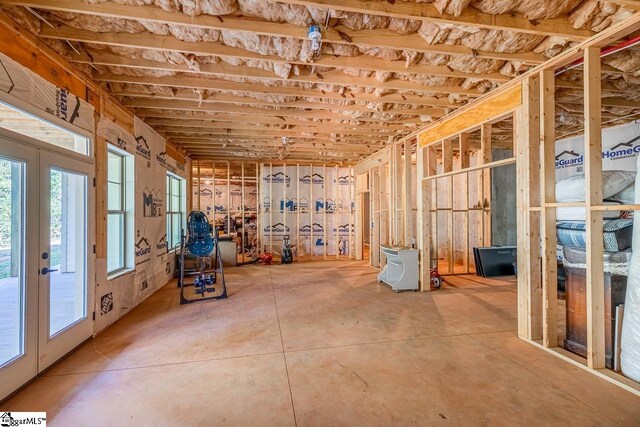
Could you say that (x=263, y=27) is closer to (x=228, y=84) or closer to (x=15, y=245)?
(x=228, y=84)

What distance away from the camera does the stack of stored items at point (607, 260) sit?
105 inches

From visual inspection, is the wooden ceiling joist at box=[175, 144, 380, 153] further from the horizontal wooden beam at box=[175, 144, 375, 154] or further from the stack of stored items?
the stack of stored items

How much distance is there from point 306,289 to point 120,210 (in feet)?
11.3

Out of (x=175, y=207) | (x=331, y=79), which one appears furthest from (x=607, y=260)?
(x=175, y=207)

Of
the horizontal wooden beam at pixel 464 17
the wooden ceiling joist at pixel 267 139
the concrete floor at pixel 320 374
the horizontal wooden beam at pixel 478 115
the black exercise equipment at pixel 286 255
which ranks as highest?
the wooden ceiling joist at pixel 267 139

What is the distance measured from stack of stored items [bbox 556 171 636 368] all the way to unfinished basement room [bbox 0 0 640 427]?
2cm

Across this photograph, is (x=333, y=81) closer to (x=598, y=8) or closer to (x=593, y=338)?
(x=598, y=8)

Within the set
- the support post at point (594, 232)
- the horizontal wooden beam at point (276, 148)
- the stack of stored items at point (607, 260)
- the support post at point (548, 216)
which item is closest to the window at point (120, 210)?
the horizontal wooden beam at point (276, 148)

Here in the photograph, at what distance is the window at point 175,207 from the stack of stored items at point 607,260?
719 cm

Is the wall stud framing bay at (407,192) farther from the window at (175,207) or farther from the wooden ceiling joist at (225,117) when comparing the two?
the window at (175,207)

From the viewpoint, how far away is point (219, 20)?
2.52m

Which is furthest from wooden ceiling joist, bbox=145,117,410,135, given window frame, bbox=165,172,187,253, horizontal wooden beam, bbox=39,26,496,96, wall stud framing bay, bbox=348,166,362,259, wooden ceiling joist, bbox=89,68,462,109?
wall stud framing bay, bbox=348,166,362,259

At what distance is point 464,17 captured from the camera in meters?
2.46

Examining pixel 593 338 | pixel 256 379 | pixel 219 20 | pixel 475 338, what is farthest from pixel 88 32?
pixel 593 338
